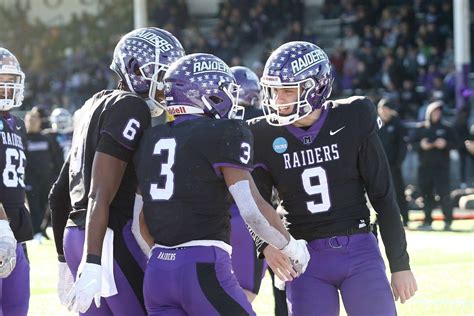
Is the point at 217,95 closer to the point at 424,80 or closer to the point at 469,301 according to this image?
the point at 469,301

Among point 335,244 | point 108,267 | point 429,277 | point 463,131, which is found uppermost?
point 108,267

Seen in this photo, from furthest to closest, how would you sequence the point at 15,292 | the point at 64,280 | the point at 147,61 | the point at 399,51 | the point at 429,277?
the point at 399,51
the point at 429,277
the point at 15,292
the point at 64,280
the point at 147,61

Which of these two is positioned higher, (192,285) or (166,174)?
(166,174)

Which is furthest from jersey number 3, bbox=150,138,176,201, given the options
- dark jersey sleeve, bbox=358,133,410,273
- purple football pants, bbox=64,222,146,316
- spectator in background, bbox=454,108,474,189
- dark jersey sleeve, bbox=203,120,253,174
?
spectator in background, bbox=454,108,474,189

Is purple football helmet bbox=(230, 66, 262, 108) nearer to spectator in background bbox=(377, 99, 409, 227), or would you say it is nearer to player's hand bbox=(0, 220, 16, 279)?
player's hand bbox=(0, 220, 16, 279)

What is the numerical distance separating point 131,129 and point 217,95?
39cm

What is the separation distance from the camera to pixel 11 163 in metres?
A: 5.40

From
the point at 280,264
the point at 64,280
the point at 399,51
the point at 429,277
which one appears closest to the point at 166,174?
the point at 280,264

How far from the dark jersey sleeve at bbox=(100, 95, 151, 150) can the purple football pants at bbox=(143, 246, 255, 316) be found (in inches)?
19.6

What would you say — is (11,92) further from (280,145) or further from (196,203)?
(196,203)

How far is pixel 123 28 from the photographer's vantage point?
2603 centimetres

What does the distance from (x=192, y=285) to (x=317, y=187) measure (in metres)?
1.03

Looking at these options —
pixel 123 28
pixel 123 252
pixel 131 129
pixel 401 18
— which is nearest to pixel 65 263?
pixel 123 252

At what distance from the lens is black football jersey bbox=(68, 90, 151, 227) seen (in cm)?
422
